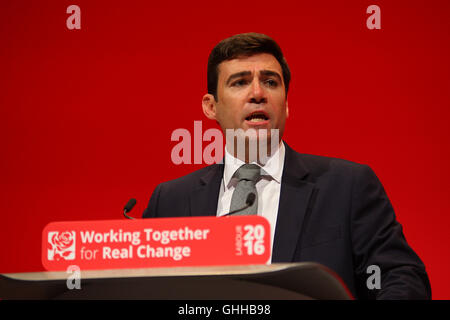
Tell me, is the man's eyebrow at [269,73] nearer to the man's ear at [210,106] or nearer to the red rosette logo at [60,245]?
the man's ear at [210,106]

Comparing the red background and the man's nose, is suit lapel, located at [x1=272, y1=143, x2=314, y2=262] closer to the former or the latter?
the man's nose

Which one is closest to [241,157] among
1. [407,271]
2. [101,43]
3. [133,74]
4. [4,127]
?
[407,271]

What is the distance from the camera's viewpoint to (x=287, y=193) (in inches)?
65.5

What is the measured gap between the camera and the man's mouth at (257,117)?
5.75ft

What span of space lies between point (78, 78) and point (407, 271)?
1599mm

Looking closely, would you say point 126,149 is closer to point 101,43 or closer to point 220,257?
point 101,43

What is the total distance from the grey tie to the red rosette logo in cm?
68

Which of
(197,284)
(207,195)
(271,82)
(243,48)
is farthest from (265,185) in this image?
(197,284)

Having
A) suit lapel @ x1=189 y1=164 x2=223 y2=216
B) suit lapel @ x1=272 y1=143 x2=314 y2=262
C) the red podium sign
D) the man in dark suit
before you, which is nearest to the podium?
the red podium sign

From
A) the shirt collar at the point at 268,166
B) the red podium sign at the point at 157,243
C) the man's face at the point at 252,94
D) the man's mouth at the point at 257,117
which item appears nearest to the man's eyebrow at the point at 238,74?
the man's face at the point at 252,94

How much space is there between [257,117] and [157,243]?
0.84m

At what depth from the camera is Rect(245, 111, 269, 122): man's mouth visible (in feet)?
5.75

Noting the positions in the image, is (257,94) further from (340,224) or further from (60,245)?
(60,245)

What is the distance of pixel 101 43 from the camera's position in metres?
2.46
